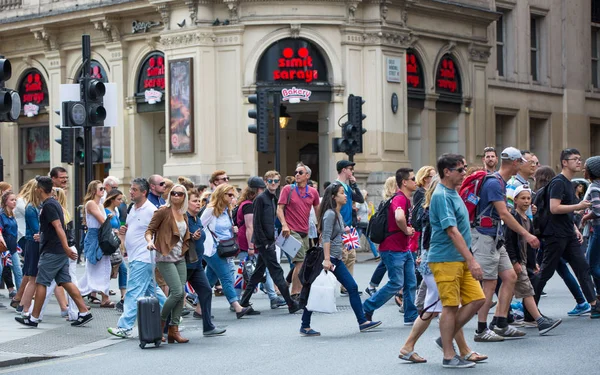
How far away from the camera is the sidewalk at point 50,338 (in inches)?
489

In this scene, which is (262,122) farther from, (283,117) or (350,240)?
(283,117)

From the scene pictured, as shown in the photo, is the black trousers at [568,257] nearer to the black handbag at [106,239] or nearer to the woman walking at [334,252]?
the woman walking at [334,252]

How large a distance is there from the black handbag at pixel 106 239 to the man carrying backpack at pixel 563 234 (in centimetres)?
560

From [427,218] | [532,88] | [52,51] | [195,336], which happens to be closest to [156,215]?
[195,336]

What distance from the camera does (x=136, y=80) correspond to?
3353 cm

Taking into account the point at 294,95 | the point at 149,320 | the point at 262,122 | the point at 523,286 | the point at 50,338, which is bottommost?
the point at 50,338

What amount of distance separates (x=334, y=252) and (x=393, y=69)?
18162mm

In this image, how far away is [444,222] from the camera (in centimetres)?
1043

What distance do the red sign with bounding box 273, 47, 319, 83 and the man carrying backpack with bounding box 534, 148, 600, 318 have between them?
16996 mm

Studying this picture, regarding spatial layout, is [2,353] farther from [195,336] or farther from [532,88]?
[532,88]

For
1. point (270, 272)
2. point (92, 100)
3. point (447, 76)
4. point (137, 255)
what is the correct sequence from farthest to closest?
point (447, 76)
point (92, 100)
point (270, 272)
point (137, 255)

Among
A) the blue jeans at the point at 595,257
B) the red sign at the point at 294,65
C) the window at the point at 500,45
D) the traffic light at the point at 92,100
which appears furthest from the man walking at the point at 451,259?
the window at the point at 500,45

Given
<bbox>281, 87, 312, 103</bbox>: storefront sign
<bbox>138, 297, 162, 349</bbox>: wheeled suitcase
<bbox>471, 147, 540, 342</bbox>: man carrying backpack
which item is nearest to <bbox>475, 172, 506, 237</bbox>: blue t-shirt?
<bbox>471, 147, 540, 342</bbox>: man carrying backpack

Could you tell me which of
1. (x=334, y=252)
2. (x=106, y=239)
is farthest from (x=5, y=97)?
(x=106, y=239)
